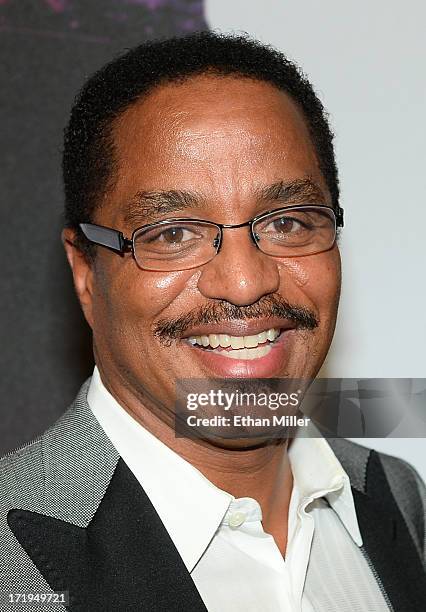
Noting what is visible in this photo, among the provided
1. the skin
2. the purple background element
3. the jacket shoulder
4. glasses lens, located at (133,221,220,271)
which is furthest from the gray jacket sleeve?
the purple background element

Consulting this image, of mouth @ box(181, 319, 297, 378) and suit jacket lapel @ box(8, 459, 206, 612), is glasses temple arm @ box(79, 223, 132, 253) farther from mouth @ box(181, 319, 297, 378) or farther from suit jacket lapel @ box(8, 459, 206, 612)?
suit jacket lapel @ box(8, 459, 206, 612)

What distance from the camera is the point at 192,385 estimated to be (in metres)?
1.28

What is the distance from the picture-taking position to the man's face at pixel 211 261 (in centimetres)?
122

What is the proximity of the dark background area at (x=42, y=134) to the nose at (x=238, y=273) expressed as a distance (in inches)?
27.0

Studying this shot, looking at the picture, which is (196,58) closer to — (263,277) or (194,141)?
(194,141)

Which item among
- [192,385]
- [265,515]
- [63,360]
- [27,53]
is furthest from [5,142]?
[265,515]

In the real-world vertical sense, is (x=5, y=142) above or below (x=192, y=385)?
above

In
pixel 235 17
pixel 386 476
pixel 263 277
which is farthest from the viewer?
pixel 235 17

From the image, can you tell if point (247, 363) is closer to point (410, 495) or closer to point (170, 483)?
point (170, 483)

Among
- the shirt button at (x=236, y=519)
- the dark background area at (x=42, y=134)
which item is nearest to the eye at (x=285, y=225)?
the shirt button at (x=236, y=519)

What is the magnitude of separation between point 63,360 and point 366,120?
0.78 metres

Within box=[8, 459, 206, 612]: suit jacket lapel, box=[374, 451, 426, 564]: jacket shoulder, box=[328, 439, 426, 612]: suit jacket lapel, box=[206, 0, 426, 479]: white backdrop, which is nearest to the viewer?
box=[8, 459, 206, 612]: suit jacket lapel

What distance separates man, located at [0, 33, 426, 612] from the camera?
1182 millimetres

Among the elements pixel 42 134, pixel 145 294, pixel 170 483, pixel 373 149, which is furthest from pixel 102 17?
pixel 170 483
